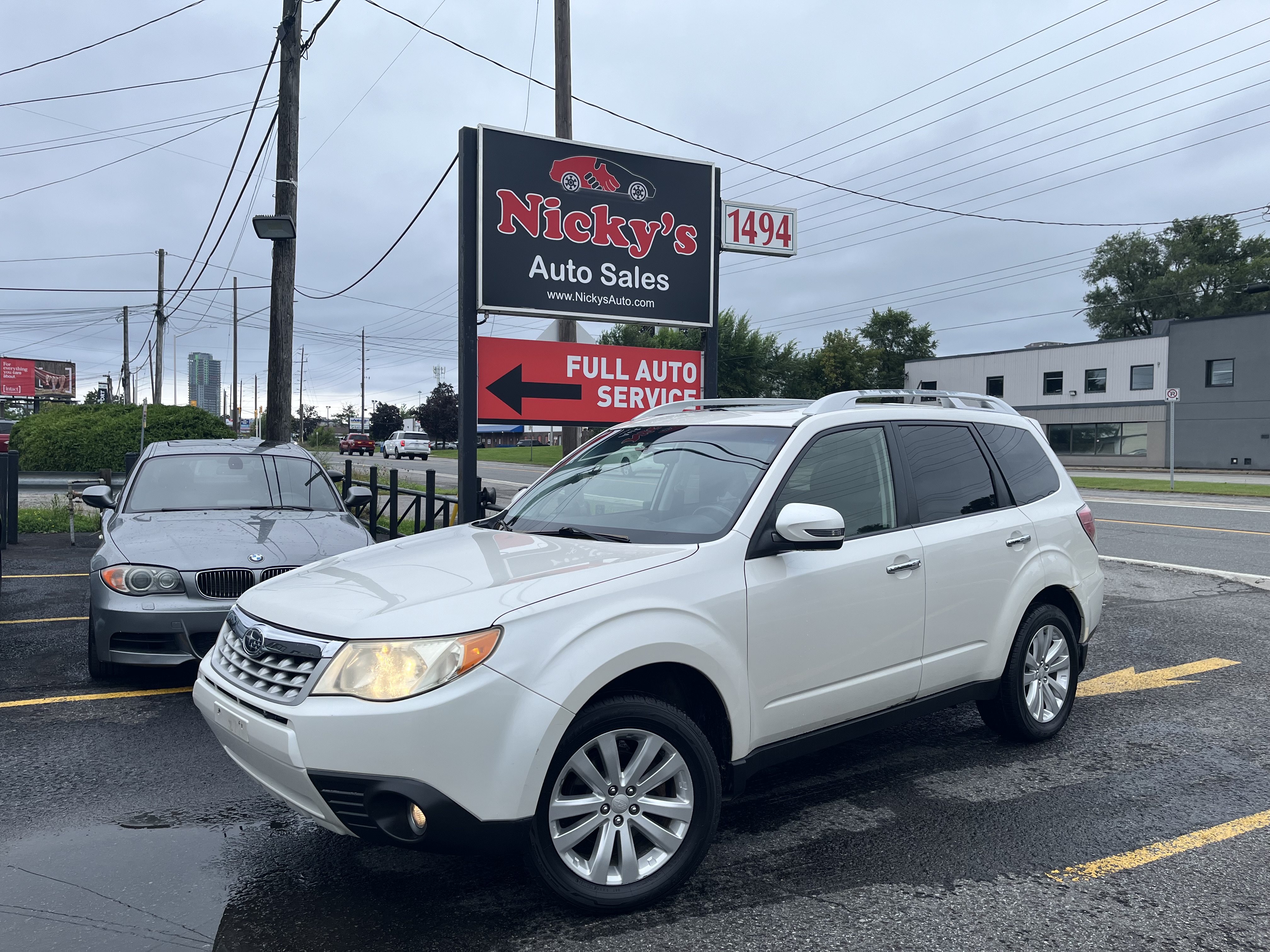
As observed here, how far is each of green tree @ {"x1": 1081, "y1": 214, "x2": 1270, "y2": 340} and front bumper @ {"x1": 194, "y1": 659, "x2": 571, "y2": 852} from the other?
7290 centimetres

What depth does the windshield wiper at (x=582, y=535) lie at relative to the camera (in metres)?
3.78

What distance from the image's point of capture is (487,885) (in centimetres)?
337

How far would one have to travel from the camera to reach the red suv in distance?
64562 millimetres

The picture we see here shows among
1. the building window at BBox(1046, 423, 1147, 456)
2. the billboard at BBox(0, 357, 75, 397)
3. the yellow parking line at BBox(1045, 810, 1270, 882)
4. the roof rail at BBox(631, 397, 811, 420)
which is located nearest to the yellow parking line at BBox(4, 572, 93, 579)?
the roof rail at BBox(631, 397, 811, 420)

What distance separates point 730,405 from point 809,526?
60.5 inches

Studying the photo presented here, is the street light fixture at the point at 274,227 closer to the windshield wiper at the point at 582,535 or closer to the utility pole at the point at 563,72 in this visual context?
the utility pole at the point at 563,72

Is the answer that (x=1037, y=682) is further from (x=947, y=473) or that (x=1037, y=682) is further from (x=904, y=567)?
(x=904, y=567)

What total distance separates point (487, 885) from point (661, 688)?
36.3 inches

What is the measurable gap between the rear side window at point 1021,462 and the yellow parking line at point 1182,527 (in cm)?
1117

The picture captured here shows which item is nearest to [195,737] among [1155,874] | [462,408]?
[462,408]

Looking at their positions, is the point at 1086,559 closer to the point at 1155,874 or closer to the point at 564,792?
the point at 1155,874

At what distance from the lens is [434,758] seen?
2.81 m

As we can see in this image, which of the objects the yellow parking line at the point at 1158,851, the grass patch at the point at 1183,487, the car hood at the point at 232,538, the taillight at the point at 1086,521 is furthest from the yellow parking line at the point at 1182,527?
the car hood at the point at 232,538

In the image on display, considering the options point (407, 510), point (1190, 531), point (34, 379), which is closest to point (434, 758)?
point (407, 510)
